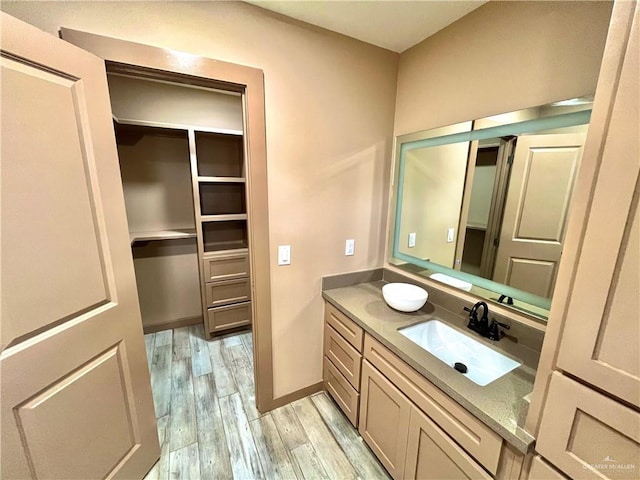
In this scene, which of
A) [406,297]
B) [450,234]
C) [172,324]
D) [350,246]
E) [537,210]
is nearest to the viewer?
[537,210]

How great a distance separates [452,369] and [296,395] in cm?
129

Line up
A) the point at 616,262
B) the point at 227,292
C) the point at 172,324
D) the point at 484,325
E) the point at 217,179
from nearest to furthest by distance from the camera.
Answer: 1. the point at 616,262
2. the point at 484,325
3. the point at 217,179
4. the point at 227,292
5. the point at 172,324

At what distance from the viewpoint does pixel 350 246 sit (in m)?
1.84

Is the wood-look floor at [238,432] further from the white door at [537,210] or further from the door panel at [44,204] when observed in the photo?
the white door at [537,210]

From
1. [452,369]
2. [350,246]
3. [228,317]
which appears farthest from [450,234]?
[228,317]

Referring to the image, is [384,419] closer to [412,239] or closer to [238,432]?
[238,432]

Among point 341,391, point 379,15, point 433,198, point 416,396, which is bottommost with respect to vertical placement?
point 341,391

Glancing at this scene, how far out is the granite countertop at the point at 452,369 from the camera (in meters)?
0.81

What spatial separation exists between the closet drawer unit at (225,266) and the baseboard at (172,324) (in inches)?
29.6

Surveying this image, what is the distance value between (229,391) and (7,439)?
4.25 ft

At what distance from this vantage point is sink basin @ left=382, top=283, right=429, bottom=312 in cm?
146

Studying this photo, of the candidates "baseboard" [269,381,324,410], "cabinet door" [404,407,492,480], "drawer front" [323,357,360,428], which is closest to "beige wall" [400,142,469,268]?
"cabinet door" [404,407,492,480]

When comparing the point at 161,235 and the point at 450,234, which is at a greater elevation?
the point at 450,234

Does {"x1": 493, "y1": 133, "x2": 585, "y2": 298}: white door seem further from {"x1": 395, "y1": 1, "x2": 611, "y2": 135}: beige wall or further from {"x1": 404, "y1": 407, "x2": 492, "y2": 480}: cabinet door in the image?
{"x1": 404, "y1": 407, "x2": 492, "y2": 480}: cabinet door
